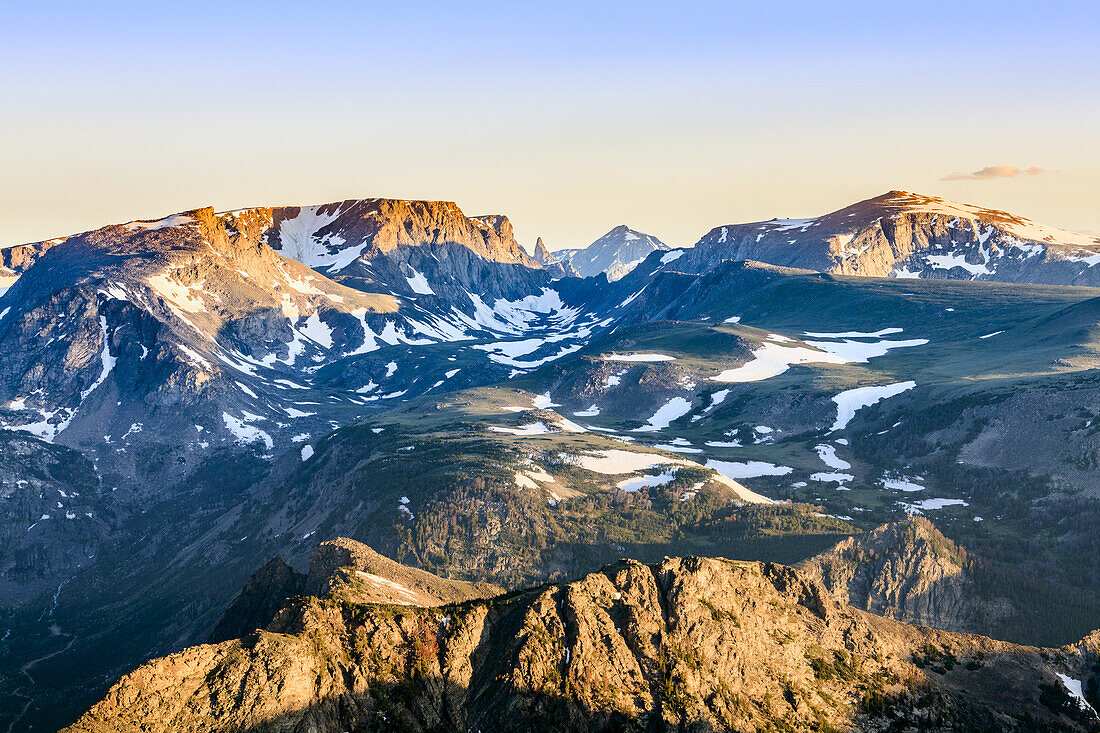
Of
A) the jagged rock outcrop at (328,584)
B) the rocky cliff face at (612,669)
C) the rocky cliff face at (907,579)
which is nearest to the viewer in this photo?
the rocky cliff face at (612,669)

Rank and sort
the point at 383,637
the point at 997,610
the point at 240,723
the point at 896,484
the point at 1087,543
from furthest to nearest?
the point at 896,484 → the point at 1087,543 → the point at 997,610 → the point at 383,637 → the point at 240,723

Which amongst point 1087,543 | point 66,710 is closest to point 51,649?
point 66,710

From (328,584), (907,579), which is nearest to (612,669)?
(328,584)

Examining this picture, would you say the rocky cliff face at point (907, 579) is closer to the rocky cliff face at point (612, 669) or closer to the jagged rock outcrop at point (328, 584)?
the rocky cliff face at point (612, 669)

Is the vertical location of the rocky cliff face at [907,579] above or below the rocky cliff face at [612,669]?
below

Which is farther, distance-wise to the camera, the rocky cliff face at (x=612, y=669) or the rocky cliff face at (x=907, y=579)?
the rocky cliff face at (x=907, y=579)

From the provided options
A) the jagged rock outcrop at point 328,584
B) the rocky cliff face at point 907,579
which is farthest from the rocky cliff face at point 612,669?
the rocky cliff face at point 907,579

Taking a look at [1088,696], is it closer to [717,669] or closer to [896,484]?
[717,669]
